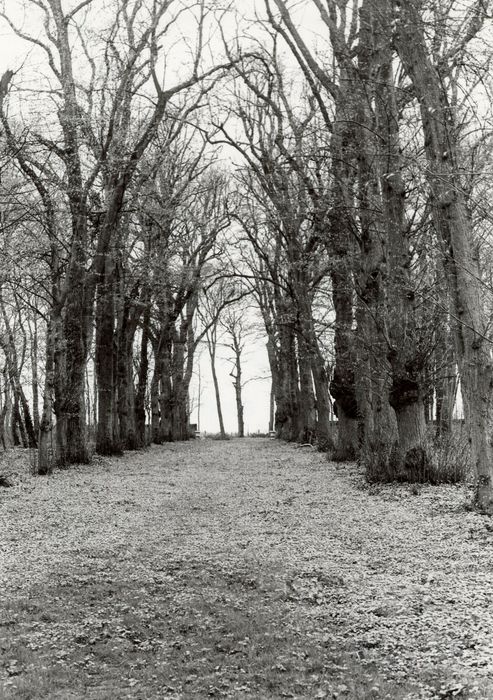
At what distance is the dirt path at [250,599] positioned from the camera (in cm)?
455

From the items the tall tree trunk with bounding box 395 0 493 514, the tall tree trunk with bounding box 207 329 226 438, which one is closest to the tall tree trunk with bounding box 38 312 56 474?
the tall tree trunk with bounding box 395 0 493 514

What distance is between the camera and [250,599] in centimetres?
631

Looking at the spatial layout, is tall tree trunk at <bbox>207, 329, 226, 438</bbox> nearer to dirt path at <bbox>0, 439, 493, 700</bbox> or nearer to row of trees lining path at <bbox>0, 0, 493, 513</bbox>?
row of trees lining path at <bbox>0, 0, 493, 513</bbox>

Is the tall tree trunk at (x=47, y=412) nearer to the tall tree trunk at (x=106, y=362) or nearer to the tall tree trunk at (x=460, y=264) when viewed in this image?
the tall tree trunk at (x=106, y=362)

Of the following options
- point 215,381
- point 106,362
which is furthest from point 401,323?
point 215,381

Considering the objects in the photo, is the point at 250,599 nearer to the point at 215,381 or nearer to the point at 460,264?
the point at 460,264

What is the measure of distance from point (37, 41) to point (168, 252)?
8.20 m

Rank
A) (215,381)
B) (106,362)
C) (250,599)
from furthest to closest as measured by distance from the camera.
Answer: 1. (215,381)
2. (106,362)
3. (250,599)

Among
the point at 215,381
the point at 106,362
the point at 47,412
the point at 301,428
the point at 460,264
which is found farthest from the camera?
the point at 215,381

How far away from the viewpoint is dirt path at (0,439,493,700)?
4.55 metres

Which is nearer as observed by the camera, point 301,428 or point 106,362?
point 106,362

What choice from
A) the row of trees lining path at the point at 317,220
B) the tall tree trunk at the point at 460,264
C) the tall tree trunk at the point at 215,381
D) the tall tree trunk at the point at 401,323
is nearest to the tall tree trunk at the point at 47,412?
the row of trees lining path at the point at 317,220

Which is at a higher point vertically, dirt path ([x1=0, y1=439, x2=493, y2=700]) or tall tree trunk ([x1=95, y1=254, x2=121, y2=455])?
tall tree trunk ([x1=95, y1=254, x2=121, y2=455])

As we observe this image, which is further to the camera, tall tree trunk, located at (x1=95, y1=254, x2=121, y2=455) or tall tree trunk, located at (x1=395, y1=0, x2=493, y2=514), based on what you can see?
tall tree trunk, located at (x1=95, y1=254, x2=121, y2=455)
